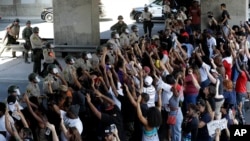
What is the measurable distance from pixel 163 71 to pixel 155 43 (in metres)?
2.45

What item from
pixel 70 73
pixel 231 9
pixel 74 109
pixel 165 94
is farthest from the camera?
pixel 231 9

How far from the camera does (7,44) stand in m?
21.6

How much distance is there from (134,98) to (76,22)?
1259cm

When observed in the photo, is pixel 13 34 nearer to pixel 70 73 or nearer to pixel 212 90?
pixel 70 73

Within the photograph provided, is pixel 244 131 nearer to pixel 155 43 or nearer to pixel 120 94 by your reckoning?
pixel 120 94

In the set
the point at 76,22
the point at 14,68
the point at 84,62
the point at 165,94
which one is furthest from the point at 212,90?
the point at 76,22

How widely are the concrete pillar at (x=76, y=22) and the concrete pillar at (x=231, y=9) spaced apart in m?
4.45

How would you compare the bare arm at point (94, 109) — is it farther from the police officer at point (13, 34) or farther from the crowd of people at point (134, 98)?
the police officer at point (13, 34)

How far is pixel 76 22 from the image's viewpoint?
22.2m

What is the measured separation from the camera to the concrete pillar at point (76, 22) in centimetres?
2208

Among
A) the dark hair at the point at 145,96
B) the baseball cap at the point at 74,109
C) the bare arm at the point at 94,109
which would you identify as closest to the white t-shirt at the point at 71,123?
the baseball cap at the point at 74,109

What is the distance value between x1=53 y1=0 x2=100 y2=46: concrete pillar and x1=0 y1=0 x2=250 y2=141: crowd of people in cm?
753

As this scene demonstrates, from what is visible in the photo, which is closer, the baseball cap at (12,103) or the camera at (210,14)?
the baseball cap at (12,103)

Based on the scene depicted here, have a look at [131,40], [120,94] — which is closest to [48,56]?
[131,40]
